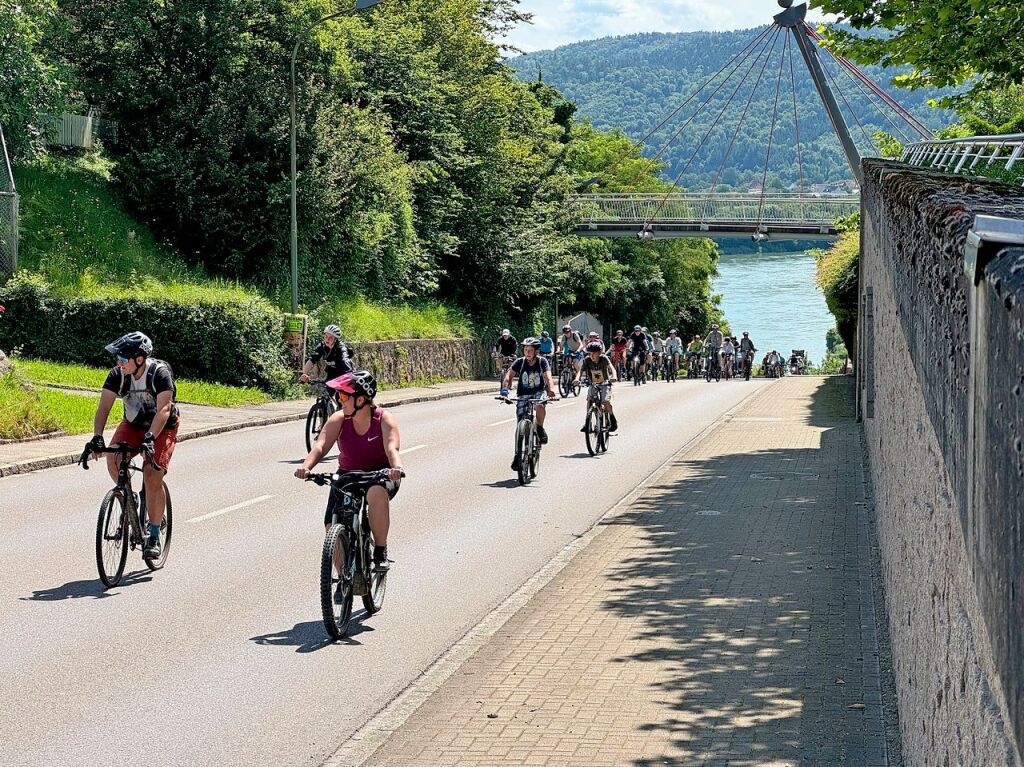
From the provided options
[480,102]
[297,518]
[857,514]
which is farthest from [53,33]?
[857,514]

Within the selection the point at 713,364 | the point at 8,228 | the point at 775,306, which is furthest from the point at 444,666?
the point at 775,306

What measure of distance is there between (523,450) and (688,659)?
9352 mm

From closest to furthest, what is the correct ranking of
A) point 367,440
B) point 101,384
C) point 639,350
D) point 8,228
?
point 367,440 → point 101,384 → point 8,228 → point 639,350

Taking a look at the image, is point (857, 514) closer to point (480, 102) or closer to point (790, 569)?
point (790, 569)

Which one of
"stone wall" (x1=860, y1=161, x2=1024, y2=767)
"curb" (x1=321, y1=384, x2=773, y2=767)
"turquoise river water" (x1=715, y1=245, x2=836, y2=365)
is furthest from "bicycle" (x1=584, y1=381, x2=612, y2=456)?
"turquoise river water" (x1=715, y1=245, x2=836, y2=365)

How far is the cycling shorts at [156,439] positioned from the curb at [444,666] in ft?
9.65

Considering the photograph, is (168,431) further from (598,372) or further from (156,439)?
(598,372)

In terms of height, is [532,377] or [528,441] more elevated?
[532,377]


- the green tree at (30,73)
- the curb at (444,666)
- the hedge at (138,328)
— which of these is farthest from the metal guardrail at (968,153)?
the green tree at (30,73)

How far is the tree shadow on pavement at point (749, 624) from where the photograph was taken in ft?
21.1

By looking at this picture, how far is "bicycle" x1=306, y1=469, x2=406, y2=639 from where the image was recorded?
868 cm

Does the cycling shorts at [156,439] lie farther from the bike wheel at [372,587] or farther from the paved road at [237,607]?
the bike wheel at [372,587]

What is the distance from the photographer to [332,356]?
1925 cm

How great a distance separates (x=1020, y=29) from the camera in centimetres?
1599
